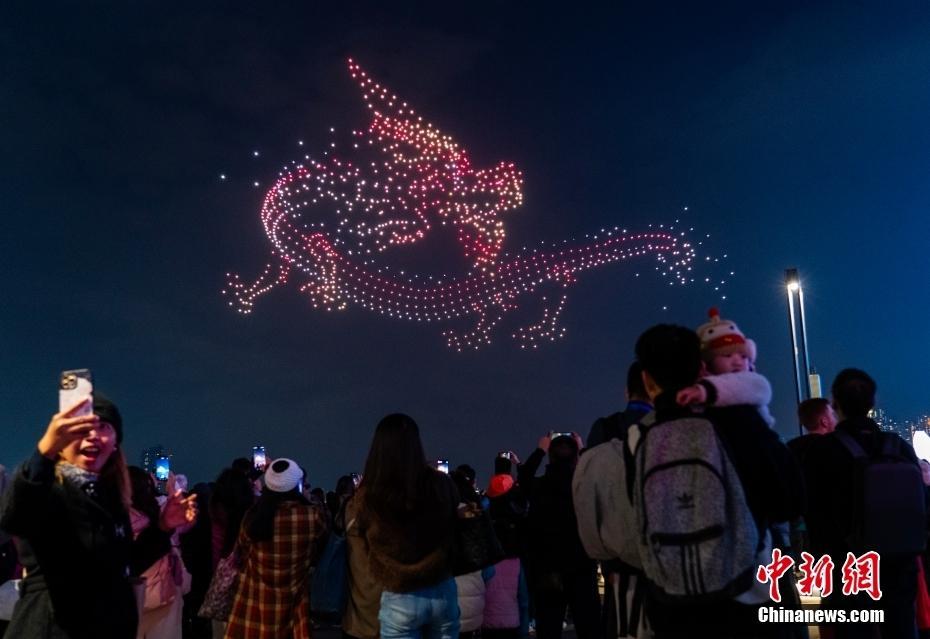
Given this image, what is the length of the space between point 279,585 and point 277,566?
13 centimetres

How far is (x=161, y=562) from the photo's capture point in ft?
21.0

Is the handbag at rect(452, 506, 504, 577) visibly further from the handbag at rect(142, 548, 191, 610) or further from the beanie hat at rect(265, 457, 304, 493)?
the handbag at rect(142, 548, 191, 610)

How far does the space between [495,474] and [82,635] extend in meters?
5.68

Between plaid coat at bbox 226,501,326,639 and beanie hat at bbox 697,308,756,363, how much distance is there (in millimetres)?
3316

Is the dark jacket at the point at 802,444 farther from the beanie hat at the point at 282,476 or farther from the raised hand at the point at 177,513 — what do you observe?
the raised hand at the point at 177,513

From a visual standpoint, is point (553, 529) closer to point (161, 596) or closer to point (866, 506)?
point (866, 506)

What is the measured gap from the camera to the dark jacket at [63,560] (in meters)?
3.03

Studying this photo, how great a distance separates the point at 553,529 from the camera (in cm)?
678

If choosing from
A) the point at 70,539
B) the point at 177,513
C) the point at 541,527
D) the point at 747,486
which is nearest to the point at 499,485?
the point at 541,527

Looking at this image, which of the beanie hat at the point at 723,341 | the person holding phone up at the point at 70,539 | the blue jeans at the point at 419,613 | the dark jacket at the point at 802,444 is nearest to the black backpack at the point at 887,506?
the dark jacket at the point at 802,444

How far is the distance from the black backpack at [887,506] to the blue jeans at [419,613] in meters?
2.48

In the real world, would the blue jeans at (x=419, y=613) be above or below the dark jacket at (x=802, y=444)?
below

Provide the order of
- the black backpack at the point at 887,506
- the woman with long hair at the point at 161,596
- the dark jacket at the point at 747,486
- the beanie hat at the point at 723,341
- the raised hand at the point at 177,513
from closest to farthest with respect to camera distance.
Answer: the dark jacket at the point at 747,486, the beanie hat at the point at 723,341, the raised hand at the point at 177,513, the black backpack at the point at 887,506, the woman with long hair at the point at 161,596

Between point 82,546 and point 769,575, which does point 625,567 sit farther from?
point 82,546
